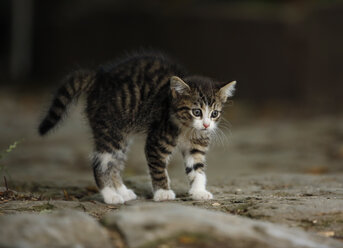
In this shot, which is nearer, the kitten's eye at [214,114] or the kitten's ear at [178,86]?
the kitten's ear at [178,86]

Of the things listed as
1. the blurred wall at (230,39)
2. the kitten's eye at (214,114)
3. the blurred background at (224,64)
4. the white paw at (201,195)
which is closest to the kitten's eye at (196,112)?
the kitten's eye at (214,114)

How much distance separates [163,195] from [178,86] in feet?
3.12

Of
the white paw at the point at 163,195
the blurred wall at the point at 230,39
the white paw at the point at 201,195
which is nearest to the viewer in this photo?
the white paw at the point at 201,195

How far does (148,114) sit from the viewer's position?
5168mm

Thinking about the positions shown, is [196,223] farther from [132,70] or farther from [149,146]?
[132,70]

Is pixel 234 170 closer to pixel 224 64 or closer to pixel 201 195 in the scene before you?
pixel 201 195

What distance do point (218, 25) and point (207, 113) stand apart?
9160mm

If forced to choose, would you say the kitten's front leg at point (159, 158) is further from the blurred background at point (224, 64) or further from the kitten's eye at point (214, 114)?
the blurred background at point (224, 64)

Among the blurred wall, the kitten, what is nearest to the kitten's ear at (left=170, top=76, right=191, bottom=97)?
the kitten

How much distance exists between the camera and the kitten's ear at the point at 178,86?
4910 millimetres

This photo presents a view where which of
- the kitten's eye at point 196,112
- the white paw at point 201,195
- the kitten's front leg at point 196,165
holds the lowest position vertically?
the white paw at point 201,195

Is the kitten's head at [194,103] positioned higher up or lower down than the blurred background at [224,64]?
lower down

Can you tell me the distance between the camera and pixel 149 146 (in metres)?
5.03

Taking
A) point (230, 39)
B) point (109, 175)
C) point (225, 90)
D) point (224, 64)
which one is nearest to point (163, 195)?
point (109, 175)
